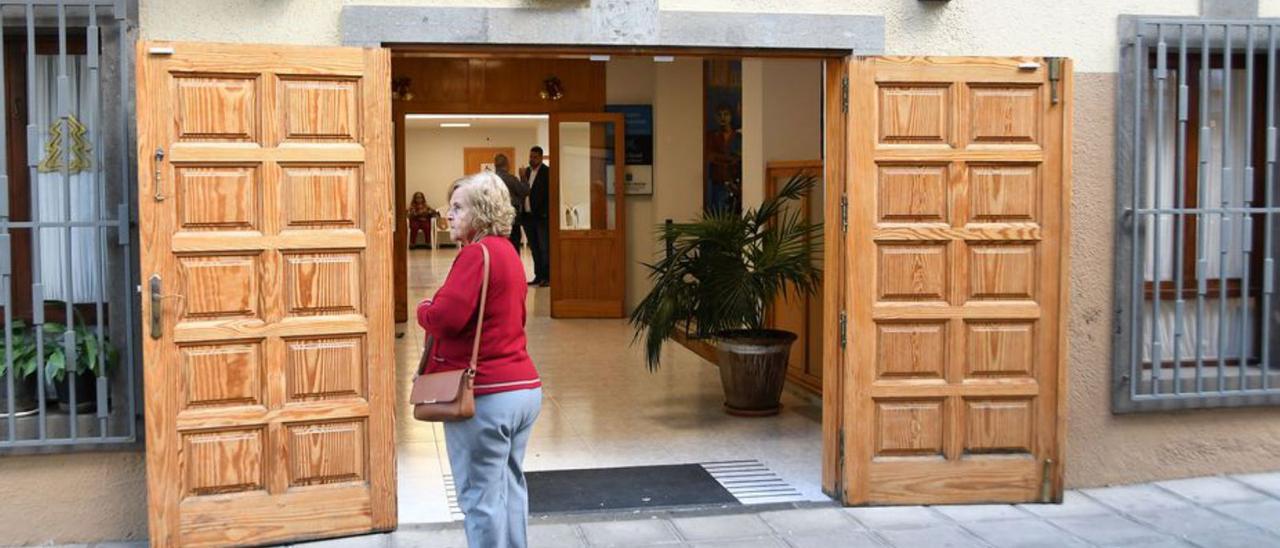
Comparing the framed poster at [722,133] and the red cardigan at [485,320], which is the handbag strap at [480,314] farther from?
the framed poster at [722,133]

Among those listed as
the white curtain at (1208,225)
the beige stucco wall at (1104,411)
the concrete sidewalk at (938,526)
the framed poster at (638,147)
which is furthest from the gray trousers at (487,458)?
the framed poster at (638,147)

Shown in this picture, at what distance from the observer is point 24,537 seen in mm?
5434

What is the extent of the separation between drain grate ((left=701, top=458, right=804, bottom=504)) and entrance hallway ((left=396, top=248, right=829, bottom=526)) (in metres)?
0.05

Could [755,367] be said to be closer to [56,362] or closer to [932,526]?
[932,526]

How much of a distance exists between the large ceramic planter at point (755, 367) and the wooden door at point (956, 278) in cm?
226

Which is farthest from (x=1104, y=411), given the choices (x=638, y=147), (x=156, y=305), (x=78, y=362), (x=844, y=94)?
(x=638, y=147)

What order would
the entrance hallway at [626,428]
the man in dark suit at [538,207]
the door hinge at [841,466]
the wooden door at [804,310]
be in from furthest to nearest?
the man in dark suit at [538,207]
the wooden door at [804,310]
the entrance hallway at [626,428]
the door hinge at [841,466]

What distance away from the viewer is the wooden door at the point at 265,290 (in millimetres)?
5164

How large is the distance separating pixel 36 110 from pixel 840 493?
384 centimetres

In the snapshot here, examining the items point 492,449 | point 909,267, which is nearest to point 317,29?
point 492,449

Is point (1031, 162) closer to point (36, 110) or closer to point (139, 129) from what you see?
point (139, 129)

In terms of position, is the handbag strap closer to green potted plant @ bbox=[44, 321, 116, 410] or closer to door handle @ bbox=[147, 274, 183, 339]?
door handle @ bbox=[147, 274, 183, 339]

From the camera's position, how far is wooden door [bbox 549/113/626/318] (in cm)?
1402

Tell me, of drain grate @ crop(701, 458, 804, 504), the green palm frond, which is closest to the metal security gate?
drain grate @ crop(701, 458, 804, 504)
